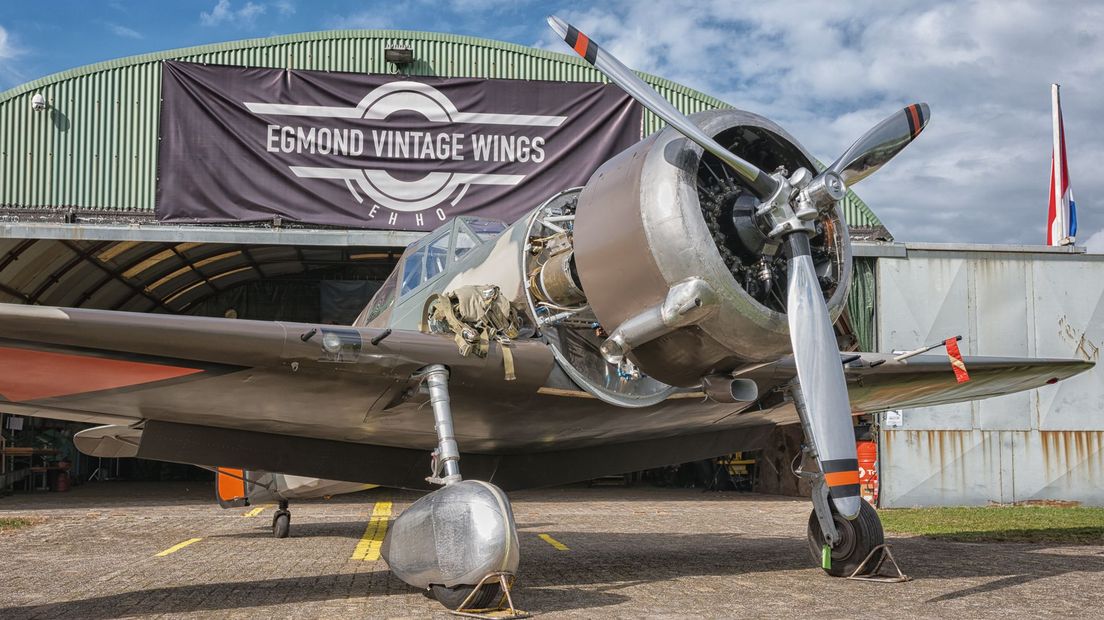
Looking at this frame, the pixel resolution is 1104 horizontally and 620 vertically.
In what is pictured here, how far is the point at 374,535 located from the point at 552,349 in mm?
6568

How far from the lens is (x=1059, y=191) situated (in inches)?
726

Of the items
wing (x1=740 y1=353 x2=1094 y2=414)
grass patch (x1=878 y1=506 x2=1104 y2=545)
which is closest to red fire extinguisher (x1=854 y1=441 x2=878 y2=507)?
grass patch (x1=878 y1=506 x2=1104 y2=545)

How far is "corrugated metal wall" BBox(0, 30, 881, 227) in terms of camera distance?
16.5 m

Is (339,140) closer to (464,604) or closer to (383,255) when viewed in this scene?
(383,255)

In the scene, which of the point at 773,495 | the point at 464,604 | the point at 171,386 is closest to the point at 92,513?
the point at 171,386

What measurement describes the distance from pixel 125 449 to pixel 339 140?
30.3 feet

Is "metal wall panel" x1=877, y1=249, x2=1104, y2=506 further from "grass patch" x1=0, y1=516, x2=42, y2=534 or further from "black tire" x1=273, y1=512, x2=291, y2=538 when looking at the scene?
"grass patch" x1=0, y1=516, x2=42, y2=534

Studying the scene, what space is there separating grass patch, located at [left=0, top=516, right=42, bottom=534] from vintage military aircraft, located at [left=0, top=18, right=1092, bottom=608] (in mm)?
8056

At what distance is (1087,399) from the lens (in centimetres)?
1723

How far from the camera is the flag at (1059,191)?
724 inches

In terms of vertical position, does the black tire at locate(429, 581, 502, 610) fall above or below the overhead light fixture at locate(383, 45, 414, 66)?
below

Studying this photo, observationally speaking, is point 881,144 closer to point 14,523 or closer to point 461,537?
point 461,537

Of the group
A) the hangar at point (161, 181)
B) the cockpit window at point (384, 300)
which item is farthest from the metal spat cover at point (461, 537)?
the hangar at point (161, 181)

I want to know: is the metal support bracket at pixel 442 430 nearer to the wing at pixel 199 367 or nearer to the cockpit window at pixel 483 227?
the wing at pixel 199 367
